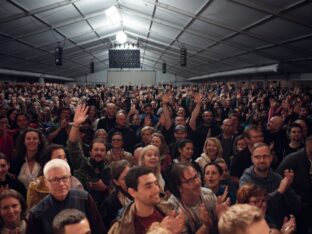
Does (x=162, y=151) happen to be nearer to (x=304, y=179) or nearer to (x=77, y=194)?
(x=304, y=179)

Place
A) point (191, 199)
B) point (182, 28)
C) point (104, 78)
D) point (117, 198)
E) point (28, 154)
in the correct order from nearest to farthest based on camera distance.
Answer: point (191, 199) → point (117, 198) → point (28, 154) → point (182, 28) → point (104, 78)

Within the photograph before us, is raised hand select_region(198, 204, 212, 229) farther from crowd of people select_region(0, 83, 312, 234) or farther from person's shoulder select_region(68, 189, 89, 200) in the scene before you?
person's shoulder select_region(68, 189, 89, 200)

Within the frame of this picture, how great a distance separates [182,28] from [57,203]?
13.1 m

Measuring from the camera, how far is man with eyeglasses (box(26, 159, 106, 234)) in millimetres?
2542

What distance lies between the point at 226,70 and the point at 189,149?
19.2m

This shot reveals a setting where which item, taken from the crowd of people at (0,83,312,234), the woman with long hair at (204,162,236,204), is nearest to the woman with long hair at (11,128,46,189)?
the crowd of people at (0,83,312,234)

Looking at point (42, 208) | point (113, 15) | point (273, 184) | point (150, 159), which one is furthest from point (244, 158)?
point (113, 15)

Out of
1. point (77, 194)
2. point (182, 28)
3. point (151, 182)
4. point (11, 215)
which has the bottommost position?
point (11, 215)

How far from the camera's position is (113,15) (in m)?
16.2

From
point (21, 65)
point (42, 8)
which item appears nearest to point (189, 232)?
point (42, 8)

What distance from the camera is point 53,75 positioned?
29.4 m

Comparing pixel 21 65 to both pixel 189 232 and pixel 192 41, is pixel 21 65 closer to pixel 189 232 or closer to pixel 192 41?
pixel 192 41

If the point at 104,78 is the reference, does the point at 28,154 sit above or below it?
below

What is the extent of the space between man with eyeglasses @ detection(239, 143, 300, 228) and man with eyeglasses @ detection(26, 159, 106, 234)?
1.61m
